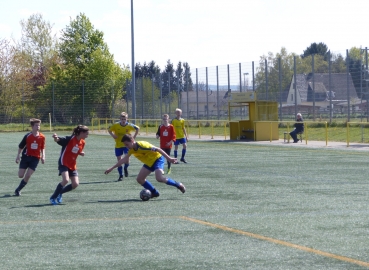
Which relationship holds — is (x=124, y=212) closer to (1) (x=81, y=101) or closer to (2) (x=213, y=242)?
(2) (x=213, y=242)

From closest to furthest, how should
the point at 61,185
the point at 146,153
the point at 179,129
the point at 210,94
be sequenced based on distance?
the point at 61,185 < the point at 146,153 < the point at 179,129 < the point at 210,94

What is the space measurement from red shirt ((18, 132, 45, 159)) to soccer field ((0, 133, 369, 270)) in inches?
32.8

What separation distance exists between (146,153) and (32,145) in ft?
8.78

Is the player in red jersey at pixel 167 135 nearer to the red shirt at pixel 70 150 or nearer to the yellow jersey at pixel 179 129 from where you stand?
the yellow jersey at pixel 179 129

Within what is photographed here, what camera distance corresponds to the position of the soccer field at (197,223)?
7.66 metres

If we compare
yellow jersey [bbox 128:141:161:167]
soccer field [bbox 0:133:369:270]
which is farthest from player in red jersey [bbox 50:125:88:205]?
yellow jersey [bbox 128:141:161:167]

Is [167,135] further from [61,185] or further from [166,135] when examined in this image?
[61,185]

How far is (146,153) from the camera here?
42.4 ft

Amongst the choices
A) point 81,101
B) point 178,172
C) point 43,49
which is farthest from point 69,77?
point 178,172

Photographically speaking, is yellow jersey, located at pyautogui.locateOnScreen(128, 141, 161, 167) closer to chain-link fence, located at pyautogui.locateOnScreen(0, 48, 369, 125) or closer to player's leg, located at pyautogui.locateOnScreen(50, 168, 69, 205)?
player's leg, located at pyautogui.locateOnScreen(50, 168, 69, 205)

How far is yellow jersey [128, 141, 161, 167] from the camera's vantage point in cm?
1264

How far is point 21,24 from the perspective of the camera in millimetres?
84562

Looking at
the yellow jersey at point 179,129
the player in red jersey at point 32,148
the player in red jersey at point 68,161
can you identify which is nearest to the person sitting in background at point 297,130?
the yellow jersey at point 179,129

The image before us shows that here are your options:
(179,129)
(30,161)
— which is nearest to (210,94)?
(179,129)
